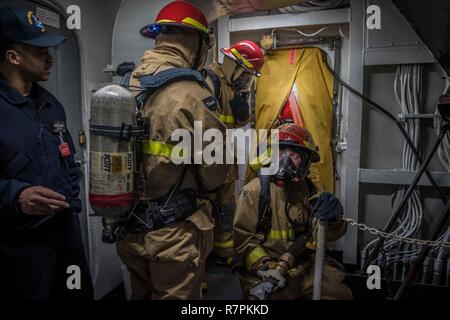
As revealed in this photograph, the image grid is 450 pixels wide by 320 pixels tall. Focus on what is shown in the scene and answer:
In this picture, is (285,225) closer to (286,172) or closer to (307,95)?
(286,172)

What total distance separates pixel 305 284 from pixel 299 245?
1.10 ft

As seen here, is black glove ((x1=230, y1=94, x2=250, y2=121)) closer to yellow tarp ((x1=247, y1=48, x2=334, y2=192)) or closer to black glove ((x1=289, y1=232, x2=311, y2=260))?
yellow tarp ((x1=247, y1=48, x2=334, y2=192))

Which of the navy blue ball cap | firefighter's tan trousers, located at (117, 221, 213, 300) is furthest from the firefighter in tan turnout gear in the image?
the navy blue ball cap

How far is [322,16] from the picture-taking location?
12.2ft

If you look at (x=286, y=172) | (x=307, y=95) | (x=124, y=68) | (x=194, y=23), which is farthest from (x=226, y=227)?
(x=194, y=23)

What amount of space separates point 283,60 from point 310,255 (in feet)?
8.39

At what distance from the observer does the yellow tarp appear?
394cm

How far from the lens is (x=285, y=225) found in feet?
8.09

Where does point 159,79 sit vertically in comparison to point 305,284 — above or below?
above

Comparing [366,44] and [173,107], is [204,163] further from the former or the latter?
[366,44]

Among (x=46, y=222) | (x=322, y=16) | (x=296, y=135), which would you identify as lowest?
(x=46, y=222)

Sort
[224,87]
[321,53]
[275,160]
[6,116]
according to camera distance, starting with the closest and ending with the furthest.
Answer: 1. [6,116]
2. [275,160]
3. [224,87]
4. [321,53]

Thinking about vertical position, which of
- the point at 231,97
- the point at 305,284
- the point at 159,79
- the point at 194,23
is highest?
the point at 194,23
